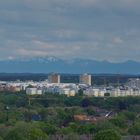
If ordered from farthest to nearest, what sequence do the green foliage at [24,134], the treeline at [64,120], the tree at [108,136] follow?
1. the treeline at [64,120]
2. the green foliage at [24,134]
3. the tree at [108,136]

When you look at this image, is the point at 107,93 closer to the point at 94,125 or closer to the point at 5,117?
the point at 5,117

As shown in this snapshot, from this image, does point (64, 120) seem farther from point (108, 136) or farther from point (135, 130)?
point (108, 136)

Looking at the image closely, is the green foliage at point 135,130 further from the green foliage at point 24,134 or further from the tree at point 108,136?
the green foliage at point 24,134

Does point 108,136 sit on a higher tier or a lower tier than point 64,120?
lower

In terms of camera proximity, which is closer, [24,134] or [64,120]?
[24,134]

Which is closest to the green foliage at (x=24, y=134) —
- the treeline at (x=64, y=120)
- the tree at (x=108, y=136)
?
the treeline at (x=64, y=120)

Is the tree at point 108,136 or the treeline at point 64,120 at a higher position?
the treeline at point 64,120

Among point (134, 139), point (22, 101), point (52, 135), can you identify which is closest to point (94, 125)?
point (52, 135)

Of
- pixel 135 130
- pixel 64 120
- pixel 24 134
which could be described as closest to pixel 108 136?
pixel 24 134

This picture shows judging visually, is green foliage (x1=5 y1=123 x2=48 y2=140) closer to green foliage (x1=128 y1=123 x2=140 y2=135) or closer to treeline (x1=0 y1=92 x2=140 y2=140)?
treeline (x1=0 y1=92 x2=140 y2=140)

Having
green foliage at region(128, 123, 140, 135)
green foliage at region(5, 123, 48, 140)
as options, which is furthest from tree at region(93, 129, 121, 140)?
green foliage at region(128, 123, 140, 135)

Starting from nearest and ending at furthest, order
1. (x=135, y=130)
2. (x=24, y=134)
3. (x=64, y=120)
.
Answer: (x=24, y=134), (x=135, y=130), (x=64, y=120)
